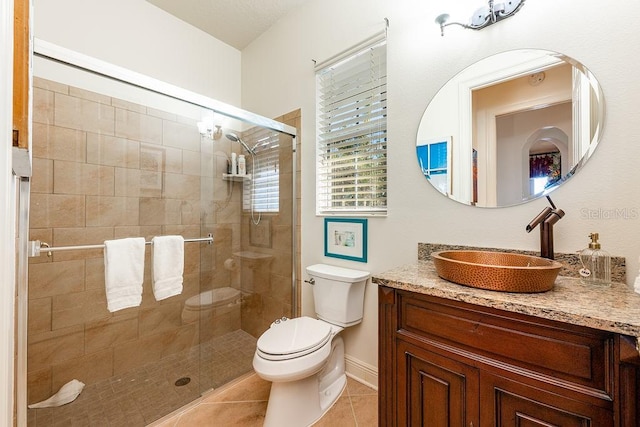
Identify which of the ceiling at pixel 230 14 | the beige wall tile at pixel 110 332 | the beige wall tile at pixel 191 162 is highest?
the ceiling at pixel 230 14

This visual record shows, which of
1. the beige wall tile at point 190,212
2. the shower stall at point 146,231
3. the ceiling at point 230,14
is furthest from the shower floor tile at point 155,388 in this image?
the ceiling at point 230,14

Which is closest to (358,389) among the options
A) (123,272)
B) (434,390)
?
(434,390)

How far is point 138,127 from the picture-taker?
69.2 inches

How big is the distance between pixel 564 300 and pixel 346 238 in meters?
1.17

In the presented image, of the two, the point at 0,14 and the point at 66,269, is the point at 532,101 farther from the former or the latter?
the point at 66,269

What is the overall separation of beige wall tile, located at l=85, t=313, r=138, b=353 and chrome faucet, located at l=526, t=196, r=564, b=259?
7.65 ft

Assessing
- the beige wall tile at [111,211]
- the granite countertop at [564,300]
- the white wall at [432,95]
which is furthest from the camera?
the beige wall tile at [111,211]

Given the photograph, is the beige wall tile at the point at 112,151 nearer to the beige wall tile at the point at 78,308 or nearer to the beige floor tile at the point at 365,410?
the beige wall tile at the point at 78,308

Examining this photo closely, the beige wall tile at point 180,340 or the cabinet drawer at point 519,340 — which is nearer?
the cabinet drawer at point 519,340

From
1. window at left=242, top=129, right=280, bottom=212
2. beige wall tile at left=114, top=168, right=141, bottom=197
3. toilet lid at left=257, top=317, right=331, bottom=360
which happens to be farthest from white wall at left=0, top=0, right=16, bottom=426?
window at left=242, top=129, right=280, bottom=212

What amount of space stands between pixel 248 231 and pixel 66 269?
112cm

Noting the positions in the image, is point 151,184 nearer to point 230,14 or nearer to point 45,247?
point 45,247

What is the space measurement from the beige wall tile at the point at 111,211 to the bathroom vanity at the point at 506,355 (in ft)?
5.41

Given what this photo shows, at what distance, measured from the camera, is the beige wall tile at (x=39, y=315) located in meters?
1.34
